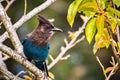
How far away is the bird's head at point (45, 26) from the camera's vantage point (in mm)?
5648

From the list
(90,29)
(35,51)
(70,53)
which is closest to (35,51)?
(35,51)

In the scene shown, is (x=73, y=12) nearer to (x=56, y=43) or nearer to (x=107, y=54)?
(x=56, y=43)

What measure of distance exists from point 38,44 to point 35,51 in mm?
79

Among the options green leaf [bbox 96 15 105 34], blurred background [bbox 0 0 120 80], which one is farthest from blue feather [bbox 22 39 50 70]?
blurred background [bbox 0 0 120 80]

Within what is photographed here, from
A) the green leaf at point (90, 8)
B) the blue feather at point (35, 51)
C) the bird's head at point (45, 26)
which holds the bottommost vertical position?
the green leaf at point (90, 8)

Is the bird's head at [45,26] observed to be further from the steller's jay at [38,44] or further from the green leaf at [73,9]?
the green leaf at [73,9]

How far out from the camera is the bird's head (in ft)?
18.5

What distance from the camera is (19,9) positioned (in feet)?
37.7

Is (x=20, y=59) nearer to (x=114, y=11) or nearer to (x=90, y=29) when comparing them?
(x=90, y=29)

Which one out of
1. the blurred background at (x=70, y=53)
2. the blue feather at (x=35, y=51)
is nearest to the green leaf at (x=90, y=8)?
the blue feather at (x=35, y=51)

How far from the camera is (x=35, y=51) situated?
19.5 feet

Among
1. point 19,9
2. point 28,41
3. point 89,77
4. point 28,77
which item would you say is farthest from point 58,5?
point 28,77

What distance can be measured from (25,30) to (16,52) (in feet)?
21.5

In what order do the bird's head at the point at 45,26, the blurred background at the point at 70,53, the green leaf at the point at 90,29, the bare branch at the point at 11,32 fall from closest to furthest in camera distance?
the green leaf at the point at 90,29 → the bare branch at the point at 11,32 → the bird's head at the point at 45,26 → the blurred background at the point at 70,53
